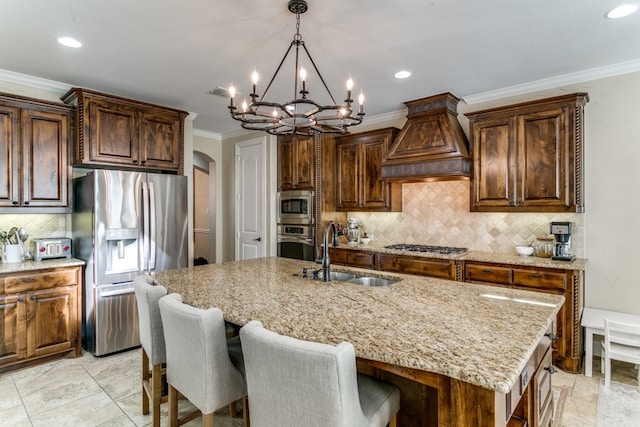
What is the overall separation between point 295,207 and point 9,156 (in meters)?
3.20

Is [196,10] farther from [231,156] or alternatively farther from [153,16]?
[231,156]

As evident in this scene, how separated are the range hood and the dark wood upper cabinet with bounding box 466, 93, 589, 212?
183mm

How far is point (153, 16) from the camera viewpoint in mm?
2357

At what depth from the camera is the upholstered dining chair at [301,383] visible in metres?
1.12

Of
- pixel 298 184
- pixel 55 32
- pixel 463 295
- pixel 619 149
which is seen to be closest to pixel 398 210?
pixel 298 184

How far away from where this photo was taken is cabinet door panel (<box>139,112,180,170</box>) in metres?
3.91

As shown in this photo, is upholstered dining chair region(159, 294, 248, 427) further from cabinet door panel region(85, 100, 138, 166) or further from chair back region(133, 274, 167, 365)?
cabinet door panel region(85, 100, 138, 166)

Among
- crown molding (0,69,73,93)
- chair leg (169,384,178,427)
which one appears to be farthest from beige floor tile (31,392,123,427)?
crown molding (0,69,73,93)

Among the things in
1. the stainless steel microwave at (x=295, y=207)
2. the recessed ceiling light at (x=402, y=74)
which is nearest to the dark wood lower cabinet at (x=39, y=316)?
the stainless steel microwave at (x=295, y=207)

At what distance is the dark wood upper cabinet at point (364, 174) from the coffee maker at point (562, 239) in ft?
5.98

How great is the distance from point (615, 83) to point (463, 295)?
9.34 feet

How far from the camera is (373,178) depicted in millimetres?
4684

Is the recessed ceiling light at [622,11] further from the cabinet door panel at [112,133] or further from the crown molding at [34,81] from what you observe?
the crown molding at [34,81]

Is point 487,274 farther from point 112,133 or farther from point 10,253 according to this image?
point 10,253
